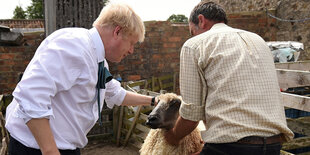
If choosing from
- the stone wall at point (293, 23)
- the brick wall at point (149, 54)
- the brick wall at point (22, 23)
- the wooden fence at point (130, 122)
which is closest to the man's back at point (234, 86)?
the wooden fence at point (130, 122)

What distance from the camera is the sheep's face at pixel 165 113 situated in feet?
8.53

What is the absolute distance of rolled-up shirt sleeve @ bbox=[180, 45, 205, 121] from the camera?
175 centimetres

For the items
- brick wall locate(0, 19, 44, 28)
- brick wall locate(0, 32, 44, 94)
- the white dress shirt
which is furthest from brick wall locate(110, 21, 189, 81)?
brick wall locate(0, 19, 44, 28)

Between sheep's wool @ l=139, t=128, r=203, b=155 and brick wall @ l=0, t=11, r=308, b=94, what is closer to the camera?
sheep's wool @ l=139, t=128, r=203, b=155

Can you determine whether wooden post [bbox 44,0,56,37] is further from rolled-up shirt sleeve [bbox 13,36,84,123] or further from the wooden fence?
rolled-up shirt sleeve [bbox 13,36,84,123]

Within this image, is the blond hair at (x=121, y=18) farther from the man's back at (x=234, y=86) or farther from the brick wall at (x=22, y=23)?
the brick wall at (x=22, y=23)

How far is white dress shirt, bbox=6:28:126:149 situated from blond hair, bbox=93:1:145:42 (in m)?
0.09

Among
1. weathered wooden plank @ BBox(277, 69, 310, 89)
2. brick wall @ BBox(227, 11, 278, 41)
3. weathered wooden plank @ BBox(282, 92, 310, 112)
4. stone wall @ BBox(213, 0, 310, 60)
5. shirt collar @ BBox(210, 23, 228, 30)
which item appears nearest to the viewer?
shirt collar @ BBox(210, 23, 228, 30)

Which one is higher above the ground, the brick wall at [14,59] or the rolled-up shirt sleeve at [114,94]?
the rolled-up shirt sleeve at [114,94]

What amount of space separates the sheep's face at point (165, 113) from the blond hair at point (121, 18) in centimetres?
113

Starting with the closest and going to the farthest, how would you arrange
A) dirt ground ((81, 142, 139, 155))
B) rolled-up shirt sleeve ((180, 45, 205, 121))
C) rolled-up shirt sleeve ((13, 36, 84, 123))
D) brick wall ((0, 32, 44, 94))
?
rolled-up shirt sleeve ((13, 36, 84, 123)) → rolled-up shirt sleeve ((180, 45, 205, 121)) → dirt ground ((81, 142, 139, 155)) → brick wall ((0, 32, 44, 94))

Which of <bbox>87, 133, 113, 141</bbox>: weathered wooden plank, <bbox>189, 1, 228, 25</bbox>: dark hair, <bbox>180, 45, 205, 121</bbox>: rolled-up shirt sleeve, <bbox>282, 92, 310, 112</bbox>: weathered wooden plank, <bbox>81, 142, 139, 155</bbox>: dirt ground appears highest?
<bbox>189, 1, 228, 25</bbox>: dark hair

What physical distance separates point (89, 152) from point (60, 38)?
440cm

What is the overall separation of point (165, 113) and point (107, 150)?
329 centimetres
